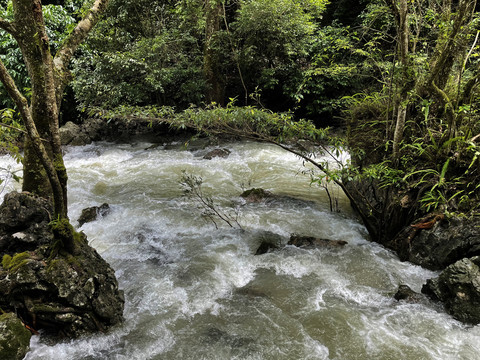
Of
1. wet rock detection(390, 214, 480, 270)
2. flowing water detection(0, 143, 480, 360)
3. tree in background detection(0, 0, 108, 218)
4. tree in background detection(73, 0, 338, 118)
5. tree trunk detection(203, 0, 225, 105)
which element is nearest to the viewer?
tree in background detection(0, 0, 108, 218)

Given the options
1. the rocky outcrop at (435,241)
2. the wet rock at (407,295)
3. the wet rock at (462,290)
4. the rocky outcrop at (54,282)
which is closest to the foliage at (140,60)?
the rocky outcrop at (54,282)

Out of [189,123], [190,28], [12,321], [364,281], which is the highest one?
[190,28]

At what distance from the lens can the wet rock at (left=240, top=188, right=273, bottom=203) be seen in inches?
280

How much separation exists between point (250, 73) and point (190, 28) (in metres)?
2.98

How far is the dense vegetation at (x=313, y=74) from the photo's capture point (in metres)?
4.38

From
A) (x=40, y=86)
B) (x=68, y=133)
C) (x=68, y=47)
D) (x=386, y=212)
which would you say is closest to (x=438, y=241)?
(x=386, y=212)

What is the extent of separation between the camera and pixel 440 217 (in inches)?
173

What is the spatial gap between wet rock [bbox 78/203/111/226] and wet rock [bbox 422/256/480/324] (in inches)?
232

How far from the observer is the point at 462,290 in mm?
3510

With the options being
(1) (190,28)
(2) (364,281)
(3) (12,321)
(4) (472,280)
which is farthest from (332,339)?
(1) (190,28)

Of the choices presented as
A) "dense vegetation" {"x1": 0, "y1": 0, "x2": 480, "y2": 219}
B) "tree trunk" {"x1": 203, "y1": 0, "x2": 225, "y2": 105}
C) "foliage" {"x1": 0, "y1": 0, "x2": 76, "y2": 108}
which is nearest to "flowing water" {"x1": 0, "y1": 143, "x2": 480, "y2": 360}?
"dense vegetation" {"x1": 0, "y1": 0, "x2": 480, "y2": 219}

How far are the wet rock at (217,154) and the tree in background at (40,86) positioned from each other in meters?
6.27

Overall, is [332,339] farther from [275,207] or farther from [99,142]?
[99,142]

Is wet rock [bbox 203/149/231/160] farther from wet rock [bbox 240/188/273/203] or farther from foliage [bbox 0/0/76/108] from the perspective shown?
foliage [bbox 0/0/76/108]
